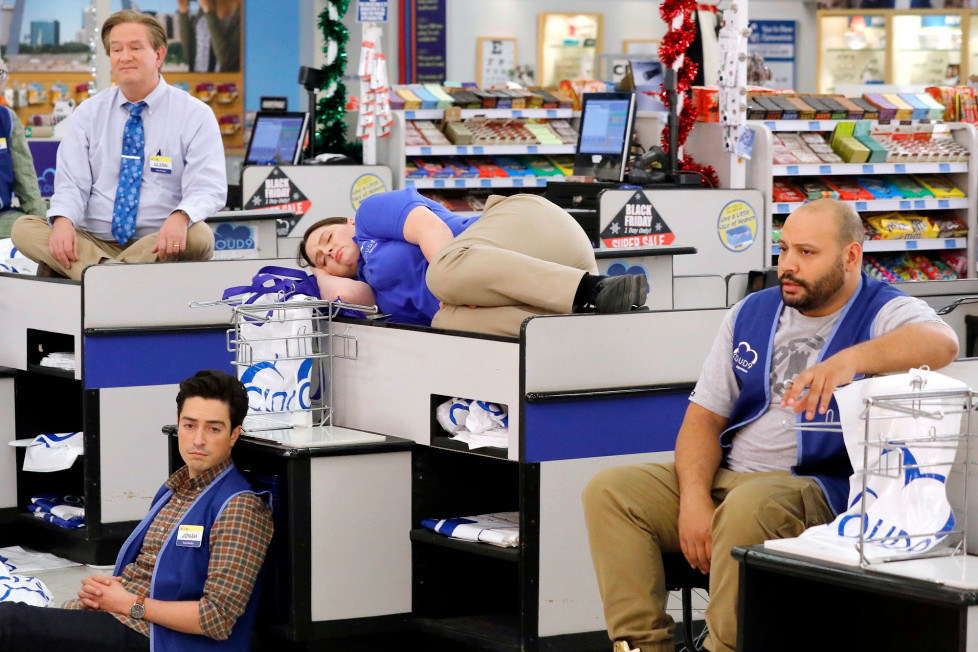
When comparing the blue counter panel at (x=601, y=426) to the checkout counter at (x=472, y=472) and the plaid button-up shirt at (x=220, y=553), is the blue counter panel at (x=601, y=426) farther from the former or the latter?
the plaid button-up shirt at (x=220, y=553)

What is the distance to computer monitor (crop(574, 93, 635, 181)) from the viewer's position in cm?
711

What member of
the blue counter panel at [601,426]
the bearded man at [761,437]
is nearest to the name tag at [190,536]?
the blue counter panel at [601,426]

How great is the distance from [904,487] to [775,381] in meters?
0.62

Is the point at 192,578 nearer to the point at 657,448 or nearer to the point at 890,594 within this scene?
the point at 657,448

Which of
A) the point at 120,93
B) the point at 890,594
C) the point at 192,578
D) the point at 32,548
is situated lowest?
the point at 32,548

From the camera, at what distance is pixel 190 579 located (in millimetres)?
3174

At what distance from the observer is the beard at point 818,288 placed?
2.80m

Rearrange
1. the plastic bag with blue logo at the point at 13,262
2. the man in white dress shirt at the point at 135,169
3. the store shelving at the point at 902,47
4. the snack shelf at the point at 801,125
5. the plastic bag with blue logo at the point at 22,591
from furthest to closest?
the store shelving at the point at 902,47 < the snack shelf at the point at 801,125 < the plastic bag with blue logo at the point at 13,262 < the man in white dress shirt at the point at 135,169 < the plastic bag with blue logo at the point at 22,591

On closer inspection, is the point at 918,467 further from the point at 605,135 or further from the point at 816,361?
the point at 605,135

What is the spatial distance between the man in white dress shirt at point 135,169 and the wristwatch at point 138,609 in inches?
71.1

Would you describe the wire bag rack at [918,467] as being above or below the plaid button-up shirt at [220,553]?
above

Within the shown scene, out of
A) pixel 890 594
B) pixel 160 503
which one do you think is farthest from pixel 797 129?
pixel 890 594

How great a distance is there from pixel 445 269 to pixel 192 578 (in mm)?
937

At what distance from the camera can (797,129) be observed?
8.20 metres
